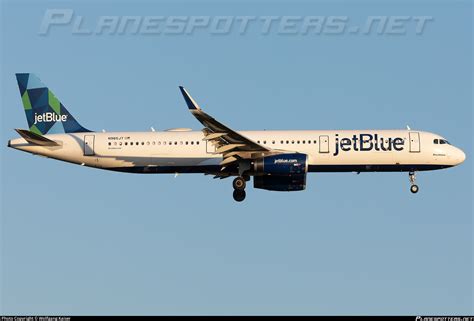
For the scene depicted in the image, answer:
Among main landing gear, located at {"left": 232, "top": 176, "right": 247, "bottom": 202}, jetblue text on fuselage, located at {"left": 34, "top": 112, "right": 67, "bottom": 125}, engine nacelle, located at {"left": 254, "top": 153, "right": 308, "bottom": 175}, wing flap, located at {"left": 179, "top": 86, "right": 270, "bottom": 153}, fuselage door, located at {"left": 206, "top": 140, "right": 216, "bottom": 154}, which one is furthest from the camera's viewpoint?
jetblue text on fuselage, located at {"left": 34, "top": 112, "right": 67, "bottom": 125}

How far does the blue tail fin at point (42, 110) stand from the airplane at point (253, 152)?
1407 mm

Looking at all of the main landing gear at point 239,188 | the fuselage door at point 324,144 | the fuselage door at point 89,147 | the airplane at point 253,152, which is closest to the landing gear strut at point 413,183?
the airplane at point 253,152

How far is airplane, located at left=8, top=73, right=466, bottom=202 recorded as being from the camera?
6209cm

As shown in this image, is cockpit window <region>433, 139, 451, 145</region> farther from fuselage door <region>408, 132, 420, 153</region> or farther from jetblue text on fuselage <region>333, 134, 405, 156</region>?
jetblue text on fuselage <region>333, 134, 405, 156</region>

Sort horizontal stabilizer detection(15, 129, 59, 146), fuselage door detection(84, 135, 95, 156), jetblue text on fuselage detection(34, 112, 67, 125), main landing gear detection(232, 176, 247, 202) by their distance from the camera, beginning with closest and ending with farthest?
1. main landing gear detection(232, 176, 247, 202)
2. horizontal stabilizer detection(15, 129, 59, 146)
3. fuselage door detection(84, 135, 95, 156)
4. jetblue text on fuselage detection(34, 112, 67, 125)

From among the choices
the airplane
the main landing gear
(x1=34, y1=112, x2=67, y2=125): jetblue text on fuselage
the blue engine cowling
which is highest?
(x1=34, y1=112, x2=67, y2=125): jetblue text on fuselage

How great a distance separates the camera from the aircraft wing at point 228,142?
6047cm

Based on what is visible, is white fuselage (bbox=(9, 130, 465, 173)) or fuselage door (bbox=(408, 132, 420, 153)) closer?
white fuselage (bbox=(9, 130, 465, 173))

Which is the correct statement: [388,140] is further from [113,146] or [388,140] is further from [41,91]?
[41,91]

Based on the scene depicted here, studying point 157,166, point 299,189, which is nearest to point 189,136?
point 157,166

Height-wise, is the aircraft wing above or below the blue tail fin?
below

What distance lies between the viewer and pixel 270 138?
63938 millimetres

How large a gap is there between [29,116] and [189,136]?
11.3m

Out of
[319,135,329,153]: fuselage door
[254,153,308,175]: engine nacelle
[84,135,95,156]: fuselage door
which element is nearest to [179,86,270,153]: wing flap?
[254,153,308,175]: engine nacelle
